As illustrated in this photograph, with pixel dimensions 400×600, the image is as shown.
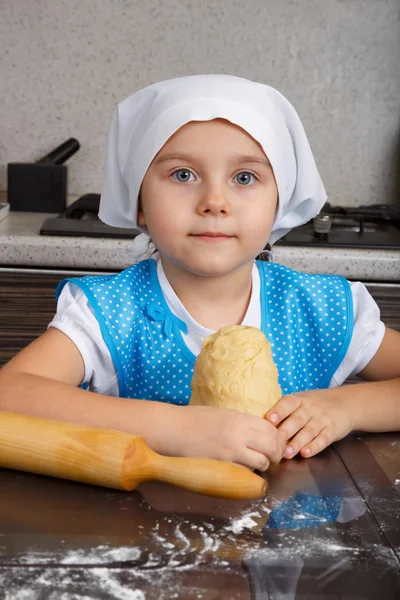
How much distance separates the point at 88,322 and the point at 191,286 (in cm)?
16

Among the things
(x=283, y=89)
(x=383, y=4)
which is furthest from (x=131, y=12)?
(x=383, y=4)

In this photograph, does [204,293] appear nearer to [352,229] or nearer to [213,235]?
[213,235]

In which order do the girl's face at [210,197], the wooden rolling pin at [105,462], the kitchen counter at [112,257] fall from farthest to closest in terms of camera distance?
the kitchen counter at [112,257]
the girl's face at [210,197]
the wooden rolling pin at [105,462]

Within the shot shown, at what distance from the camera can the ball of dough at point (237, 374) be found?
0.79 metres

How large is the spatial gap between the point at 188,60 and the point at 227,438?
1.68m

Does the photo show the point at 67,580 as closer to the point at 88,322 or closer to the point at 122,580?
the point at 122,580

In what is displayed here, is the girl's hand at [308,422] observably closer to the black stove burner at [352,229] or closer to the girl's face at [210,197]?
the girl's face at [210,197]

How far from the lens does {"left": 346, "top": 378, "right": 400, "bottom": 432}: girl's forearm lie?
90 cm

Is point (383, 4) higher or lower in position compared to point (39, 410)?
higher

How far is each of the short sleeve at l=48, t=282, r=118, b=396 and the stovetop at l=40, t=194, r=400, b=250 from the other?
2.19ft

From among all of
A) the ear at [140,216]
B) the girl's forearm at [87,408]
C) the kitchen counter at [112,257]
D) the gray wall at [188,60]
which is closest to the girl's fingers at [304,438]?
the girl's forearm at [87,408]

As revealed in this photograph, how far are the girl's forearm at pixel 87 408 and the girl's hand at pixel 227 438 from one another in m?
0.01

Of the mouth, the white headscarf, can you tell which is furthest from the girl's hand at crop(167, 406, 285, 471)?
the white headscarf

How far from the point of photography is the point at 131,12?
7.18 ft
